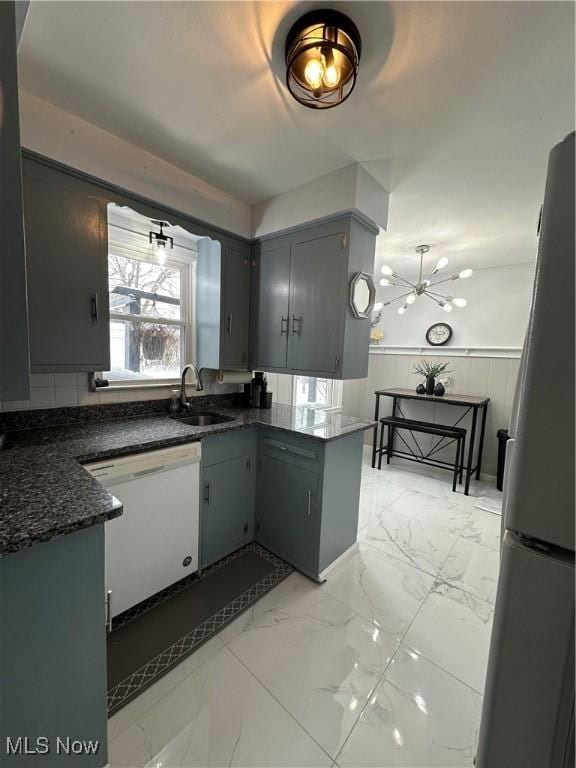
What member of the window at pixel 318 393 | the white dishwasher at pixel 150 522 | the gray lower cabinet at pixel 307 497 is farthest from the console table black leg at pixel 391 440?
the white dishwasher at pixel 150 522

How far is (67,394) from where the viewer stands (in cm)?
180

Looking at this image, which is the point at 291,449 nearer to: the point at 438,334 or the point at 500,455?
the point at 500,455

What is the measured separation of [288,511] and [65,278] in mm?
1888

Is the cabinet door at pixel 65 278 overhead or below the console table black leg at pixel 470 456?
overhead

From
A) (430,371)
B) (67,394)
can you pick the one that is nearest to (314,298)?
(67,394)

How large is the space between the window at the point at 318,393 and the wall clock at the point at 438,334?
1.37m

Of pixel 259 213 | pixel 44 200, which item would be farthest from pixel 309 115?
pixel 44 200

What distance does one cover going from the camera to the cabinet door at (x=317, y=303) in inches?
78.0

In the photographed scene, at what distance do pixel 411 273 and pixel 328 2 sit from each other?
3.38 m

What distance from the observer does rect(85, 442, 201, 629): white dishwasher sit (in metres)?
1.44

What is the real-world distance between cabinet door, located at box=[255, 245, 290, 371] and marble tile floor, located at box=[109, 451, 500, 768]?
1571mm

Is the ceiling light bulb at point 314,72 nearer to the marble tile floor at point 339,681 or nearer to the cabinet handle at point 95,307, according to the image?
the cabinet handle at point 95,307

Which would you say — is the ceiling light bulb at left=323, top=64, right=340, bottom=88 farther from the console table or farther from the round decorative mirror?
the console table

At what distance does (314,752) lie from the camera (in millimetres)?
1086
